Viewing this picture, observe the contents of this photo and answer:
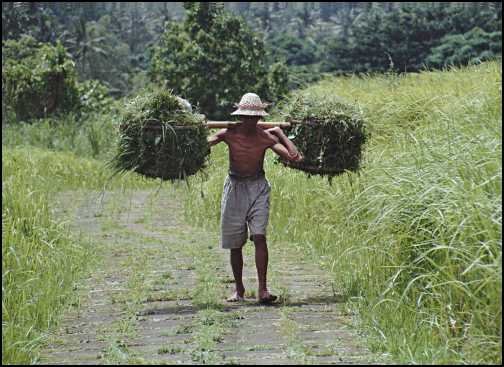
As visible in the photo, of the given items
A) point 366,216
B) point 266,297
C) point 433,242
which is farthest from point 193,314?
point 366,216

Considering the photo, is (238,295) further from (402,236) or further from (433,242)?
(433,242)

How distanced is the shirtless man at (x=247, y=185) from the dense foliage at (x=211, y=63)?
2005 centimetres

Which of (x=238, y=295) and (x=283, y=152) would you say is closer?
(x=283, y=152)

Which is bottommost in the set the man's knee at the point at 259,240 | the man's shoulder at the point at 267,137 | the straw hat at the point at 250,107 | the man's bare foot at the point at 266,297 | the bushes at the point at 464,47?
the man's bare foot at the point at 266,297

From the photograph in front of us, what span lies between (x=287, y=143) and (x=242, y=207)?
1.93 ft

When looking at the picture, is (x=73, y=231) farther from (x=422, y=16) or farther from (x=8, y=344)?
(x=422, y=16)

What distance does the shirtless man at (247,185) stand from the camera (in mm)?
6660

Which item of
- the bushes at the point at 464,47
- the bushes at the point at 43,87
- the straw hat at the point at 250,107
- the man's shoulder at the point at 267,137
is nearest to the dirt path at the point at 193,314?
the man's shoulder at the point at 267,137

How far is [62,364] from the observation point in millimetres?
4891

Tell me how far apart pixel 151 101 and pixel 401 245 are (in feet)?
6.83

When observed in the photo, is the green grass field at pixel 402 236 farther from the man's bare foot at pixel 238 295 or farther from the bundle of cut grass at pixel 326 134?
the man's bare foot at pixel 238 295

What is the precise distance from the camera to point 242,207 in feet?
22.2

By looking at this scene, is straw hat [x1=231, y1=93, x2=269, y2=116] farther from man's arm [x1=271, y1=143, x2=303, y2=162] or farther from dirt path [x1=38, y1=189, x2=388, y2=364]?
dirt path [x1=38, y1=189, x2=388, y2=364]

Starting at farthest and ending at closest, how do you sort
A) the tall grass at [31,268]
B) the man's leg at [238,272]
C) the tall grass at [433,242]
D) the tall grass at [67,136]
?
1. the tall grass at [67,136]
2. the man's leg at [238,272]
3. the tall grass at [31,268]
4. the tall grass at [433,242]
